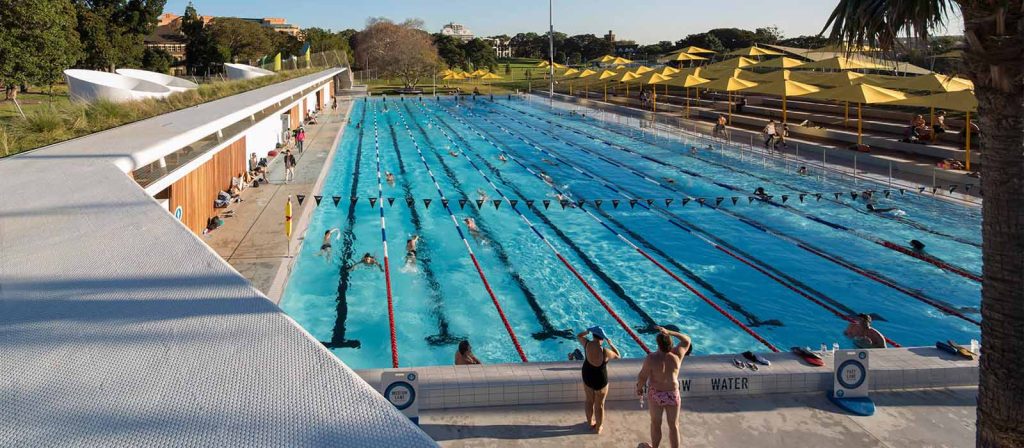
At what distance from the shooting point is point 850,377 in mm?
5523

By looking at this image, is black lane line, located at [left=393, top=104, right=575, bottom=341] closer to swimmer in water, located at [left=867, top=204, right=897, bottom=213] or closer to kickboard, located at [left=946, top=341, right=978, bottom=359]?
kickboard, located at [left=946, top=341, right=978, bottom=359]

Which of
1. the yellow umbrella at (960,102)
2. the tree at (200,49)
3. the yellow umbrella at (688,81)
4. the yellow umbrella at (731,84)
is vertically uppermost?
the tree at (200,49)

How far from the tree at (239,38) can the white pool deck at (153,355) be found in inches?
2370

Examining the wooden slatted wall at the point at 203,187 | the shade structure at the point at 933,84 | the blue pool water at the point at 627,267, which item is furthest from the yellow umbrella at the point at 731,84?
the wooden slatted wall at the point at 203,187

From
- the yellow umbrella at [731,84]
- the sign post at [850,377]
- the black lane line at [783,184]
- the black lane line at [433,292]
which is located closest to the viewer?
the sign post at [850,377]

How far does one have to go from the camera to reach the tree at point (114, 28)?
123 ft

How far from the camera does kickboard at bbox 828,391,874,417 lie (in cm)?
533

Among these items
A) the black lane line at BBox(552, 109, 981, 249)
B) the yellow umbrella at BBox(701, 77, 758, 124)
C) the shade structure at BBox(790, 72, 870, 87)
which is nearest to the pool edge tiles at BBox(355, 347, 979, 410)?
the black lane line at BBox(552, 109, 981, 249)

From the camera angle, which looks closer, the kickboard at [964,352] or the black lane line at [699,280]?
the kickboard at [964,352]

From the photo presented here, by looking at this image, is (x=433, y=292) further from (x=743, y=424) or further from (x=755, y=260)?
(x=743, y=424)

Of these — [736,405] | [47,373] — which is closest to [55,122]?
[47,373]

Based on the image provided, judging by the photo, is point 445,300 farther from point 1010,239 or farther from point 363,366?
point 1010,239

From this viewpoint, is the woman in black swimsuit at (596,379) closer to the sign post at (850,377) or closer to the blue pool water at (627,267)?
the sign post at (850,377)

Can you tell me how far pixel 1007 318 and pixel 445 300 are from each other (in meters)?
7.24
